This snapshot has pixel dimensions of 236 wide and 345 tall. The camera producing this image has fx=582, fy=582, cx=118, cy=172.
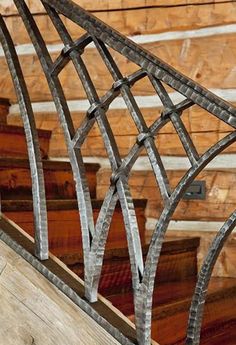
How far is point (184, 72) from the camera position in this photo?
108 inches

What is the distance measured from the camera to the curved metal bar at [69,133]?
1.32 m

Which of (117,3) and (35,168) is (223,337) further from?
(117,3)

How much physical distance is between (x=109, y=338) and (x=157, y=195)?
5.10 feet

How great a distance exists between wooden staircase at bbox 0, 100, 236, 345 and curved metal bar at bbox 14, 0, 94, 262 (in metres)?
0.52

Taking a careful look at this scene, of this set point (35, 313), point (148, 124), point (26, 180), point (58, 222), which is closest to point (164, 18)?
point (148, 124)

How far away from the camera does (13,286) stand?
4.43ft

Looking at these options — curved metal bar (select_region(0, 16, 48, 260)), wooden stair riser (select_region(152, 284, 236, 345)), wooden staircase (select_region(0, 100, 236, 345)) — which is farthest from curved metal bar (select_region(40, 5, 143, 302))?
wooden stair riser (select_region(152, 284, 236, 345))

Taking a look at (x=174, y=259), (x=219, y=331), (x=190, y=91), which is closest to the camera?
(x=190, y=91)

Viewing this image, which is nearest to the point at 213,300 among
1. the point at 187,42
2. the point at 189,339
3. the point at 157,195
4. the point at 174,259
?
the point at 174,259

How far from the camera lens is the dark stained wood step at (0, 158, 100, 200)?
226cm

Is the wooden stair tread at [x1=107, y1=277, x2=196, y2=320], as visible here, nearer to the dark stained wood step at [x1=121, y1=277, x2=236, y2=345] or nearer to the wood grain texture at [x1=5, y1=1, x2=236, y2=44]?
the dark stained wood step at [x1=121, y1=277, x2=236, y2=345]

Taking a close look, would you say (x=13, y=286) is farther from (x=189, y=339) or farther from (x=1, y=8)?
(x=1, y=8)

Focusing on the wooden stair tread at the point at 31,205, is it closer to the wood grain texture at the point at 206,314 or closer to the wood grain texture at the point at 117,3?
the wood grain texture at the point at 206,314

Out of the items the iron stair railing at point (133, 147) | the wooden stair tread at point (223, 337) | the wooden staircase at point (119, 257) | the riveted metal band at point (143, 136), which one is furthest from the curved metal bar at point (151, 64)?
the wooden stair tread at point (223, 337)
